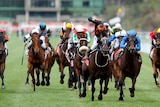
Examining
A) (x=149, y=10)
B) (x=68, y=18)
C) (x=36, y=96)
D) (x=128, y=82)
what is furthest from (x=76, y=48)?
(x=68, y=18)

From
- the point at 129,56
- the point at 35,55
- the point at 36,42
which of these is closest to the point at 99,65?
the point at 129,56

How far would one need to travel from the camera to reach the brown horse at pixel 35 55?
1917cm

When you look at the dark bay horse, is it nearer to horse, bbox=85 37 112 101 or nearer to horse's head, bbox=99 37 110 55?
horse, bbox=85 37 112 101

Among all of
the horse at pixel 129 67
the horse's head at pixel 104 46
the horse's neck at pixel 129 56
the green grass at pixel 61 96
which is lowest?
the green grass at pixel 61 96

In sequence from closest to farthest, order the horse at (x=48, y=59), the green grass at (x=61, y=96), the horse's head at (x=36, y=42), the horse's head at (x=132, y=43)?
1. the green grass at (x=61, y=96)
2. the horse's head at (x=132, y=43)
3. the horse's head at (x=36, y=42)
4. the horse at (x=48, y=59)

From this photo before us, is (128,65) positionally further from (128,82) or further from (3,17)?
(3,17)

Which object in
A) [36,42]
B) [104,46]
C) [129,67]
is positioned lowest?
[129,67]

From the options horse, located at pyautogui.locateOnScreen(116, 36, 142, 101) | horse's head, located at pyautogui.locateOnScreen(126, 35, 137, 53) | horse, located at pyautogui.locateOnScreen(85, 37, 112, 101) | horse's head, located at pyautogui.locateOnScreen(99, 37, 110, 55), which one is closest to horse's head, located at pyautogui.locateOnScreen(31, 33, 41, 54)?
horse, located at pyautogui.locateOnScreen(85, 37, 112, 101)

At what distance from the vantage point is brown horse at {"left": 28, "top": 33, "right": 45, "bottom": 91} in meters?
19.2

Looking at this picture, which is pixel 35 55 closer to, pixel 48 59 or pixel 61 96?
pixel 48 59

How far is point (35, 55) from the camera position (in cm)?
1958

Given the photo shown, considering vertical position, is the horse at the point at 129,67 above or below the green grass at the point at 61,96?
above

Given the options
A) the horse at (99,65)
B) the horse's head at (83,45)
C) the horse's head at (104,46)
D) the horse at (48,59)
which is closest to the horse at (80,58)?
the horse's head at (83,45)

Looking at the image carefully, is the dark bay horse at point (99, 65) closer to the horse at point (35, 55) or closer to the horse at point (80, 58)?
the horse at point (80, 58)
